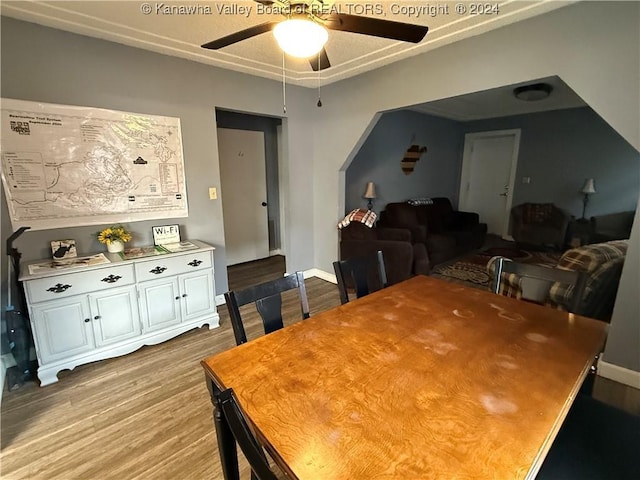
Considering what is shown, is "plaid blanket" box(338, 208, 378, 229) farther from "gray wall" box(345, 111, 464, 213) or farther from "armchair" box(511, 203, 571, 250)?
"armchair" box(511, 203, 571, 250)

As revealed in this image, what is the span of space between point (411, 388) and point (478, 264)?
410cm

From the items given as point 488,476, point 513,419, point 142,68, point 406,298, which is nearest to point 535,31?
point 406,298

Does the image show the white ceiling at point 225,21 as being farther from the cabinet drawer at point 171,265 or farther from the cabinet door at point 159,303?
the cabinet door at point 159,303

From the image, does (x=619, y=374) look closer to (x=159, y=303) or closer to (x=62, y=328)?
(x=159, y=303)

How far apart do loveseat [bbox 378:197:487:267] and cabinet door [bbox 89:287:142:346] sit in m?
3.19

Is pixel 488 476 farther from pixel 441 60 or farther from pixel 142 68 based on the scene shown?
pixel 142 68

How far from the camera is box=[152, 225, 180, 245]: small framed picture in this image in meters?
2.79

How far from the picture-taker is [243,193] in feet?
15.0

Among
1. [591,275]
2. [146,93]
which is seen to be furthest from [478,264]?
[146,93]

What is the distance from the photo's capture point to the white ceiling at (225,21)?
200 centimetres

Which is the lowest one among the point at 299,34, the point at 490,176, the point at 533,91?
the point at 490,176

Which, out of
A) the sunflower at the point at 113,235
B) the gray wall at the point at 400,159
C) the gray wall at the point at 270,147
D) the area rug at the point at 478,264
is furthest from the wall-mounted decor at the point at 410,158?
the sunflower at the point at 113,235

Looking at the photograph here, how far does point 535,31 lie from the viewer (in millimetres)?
2092

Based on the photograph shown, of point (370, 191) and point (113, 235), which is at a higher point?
point (370, 191)
